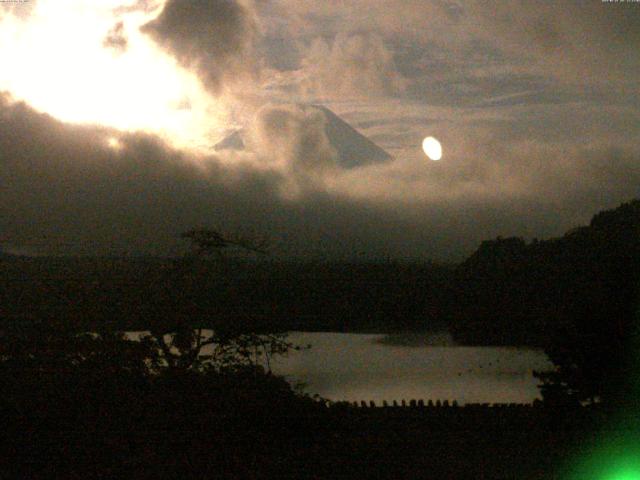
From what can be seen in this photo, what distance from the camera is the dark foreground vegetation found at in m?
15.5

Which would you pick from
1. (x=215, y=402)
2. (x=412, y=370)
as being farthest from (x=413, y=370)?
(x=215, y=402)

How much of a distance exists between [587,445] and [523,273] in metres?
59.0

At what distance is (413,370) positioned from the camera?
141 feet

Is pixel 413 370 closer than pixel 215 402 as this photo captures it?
No

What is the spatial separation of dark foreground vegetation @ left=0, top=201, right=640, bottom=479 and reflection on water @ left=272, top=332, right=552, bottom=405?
7.28 metres

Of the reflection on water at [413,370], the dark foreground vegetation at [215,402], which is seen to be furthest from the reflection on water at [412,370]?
the dark foreground vegetation at [215,402]

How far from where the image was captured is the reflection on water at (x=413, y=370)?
33656 millimetres

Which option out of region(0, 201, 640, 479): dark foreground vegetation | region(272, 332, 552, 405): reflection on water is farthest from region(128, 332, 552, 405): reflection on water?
region(0, 201, 640, 479): dark foreground vegetation

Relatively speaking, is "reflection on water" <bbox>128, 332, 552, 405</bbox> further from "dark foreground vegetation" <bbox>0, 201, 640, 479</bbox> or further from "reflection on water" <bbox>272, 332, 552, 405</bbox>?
"dark foreground vegetation" <bbox>0, 201, 640, 479</bbox>

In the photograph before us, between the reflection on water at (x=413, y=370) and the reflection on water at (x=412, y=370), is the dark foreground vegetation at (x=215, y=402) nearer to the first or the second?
the reflection on water at (x=413, y=370)

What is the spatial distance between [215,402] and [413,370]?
27.8 meters

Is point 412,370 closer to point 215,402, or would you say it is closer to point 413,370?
point 413,370

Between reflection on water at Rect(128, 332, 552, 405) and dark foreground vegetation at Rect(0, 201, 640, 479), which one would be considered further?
reflection on water at Rect(128, 332, 552, 405)

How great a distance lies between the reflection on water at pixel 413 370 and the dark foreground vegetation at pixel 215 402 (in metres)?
7.28
